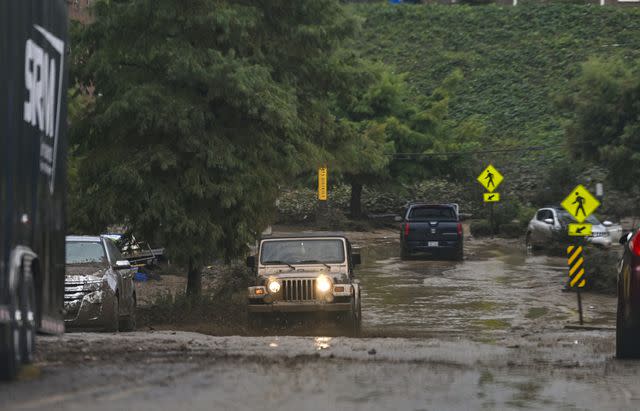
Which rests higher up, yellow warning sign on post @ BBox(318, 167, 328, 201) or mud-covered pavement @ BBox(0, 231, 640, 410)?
yellow warning sign on post @ BBox(318, 167, 328, 201)

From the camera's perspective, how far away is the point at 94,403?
27.5ft

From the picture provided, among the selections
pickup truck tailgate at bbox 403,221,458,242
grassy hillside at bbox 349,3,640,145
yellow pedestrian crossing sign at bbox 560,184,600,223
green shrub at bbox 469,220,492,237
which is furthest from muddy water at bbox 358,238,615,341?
grassy hillside at bbox 349,3,640,145

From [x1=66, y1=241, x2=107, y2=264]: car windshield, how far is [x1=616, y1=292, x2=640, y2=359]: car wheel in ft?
29.2

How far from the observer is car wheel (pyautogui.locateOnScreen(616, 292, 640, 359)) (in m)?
12.3

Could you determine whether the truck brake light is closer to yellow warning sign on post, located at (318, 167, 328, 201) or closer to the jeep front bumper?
the jeep front bumper

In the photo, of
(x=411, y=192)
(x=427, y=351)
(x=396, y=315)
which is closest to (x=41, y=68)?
(x=427, y=351)

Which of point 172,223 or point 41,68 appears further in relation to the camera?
point 172,223

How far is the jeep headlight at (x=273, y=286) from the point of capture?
1767 centimetres

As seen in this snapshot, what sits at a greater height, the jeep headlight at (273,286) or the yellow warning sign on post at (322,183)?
the yellow warning sign on post at (322,183)

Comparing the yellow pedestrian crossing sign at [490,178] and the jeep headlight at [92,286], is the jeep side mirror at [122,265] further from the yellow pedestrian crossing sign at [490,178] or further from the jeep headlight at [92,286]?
the yellow pedestrian crossing sign at [490,178]

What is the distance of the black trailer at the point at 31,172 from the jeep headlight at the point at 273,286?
276 inches

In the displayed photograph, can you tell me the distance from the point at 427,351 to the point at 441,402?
406 centimetres

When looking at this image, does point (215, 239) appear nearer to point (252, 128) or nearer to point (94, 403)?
point (252, 128)

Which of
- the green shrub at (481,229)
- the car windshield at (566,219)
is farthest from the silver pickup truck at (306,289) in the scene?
the green shrub at (481,229)
